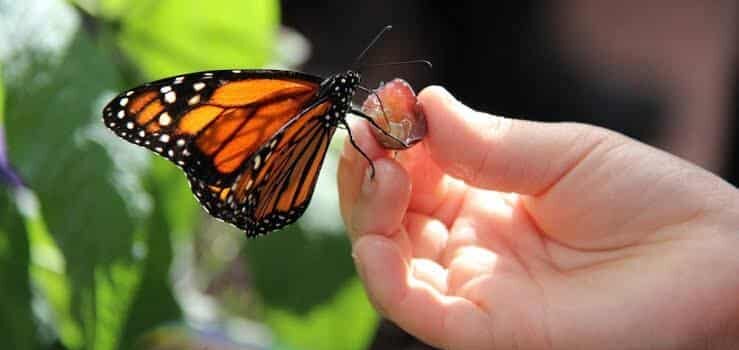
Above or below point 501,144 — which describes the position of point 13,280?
below

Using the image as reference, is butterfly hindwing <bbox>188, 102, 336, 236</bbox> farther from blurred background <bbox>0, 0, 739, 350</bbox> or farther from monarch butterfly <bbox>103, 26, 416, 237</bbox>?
blurred background <bbox>0, 0, 739, 350</bbox>

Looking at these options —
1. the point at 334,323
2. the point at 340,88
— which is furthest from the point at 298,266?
the point at 340,88

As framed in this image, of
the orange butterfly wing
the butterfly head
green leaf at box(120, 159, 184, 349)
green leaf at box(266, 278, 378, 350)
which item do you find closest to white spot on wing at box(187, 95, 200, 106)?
the orange butterfly wing

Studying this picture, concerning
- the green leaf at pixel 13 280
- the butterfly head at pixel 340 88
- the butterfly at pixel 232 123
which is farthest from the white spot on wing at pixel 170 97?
the green leaf at pixel 13 280

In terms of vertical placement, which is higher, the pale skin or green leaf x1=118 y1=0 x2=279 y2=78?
green leaf x1=118 y1=0 x2=279 y2=78

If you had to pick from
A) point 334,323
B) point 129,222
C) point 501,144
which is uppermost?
point 501,144

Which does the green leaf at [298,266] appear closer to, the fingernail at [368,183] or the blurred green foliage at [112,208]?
the blurred green foliage at [112,208]

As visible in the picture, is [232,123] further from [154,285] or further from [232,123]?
[154,285]

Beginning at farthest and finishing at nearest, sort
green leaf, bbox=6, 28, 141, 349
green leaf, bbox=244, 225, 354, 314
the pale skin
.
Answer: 1. green leaf, bbox=244, 225, 354, 314
2. green leaf, bbox=6, 28, 141, 349
3. the pale skin
